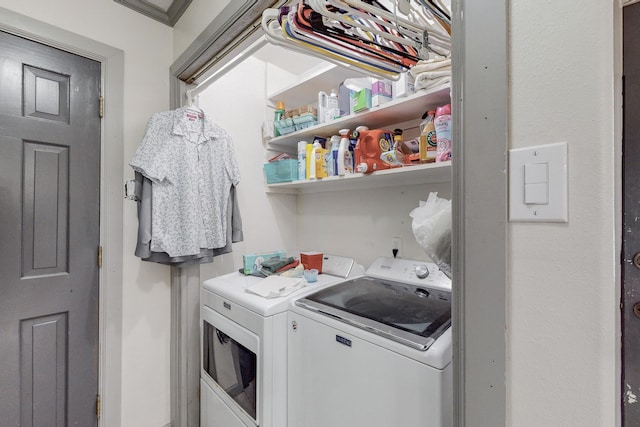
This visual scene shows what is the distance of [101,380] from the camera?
1.54 metres

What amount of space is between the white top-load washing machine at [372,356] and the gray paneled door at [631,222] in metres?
0.38

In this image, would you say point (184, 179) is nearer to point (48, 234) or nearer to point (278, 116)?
point (48, 234)

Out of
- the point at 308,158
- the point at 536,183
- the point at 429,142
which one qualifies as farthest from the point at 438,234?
the point at 308,158

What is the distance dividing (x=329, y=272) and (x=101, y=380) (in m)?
1.40

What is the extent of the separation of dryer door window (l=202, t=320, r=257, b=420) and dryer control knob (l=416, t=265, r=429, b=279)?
915 millimetres

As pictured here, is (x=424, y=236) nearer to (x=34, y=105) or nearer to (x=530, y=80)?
(x=530, y=80)

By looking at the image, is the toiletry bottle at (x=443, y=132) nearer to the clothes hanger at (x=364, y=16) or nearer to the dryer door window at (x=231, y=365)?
the clothes hanger at (x=364, y=16)

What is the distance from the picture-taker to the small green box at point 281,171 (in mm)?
1929

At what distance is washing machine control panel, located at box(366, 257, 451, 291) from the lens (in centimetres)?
142

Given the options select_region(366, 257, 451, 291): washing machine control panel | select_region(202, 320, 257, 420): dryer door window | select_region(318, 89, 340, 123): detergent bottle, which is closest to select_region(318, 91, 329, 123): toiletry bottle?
select_region(318, 89, 340, 123): detergent bottle

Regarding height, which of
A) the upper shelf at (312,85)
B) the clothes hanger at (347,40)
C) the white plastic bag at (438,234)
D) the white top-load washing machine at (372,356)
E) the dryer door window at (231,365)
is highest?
the upper shelf at (312,85)

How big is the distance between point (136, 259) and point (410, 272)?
5.21 feet

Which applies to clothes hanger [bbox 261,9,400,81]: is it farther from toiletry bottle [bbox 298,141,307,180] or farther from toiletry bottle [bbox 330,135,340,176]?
toiletry bottle [bbox 298,141,307,180]

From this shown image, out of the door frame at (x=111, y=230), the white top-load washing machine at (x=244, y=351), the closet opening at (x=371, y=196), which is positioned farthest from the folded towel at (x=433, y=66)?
the door frame at (x=111, y=230)
